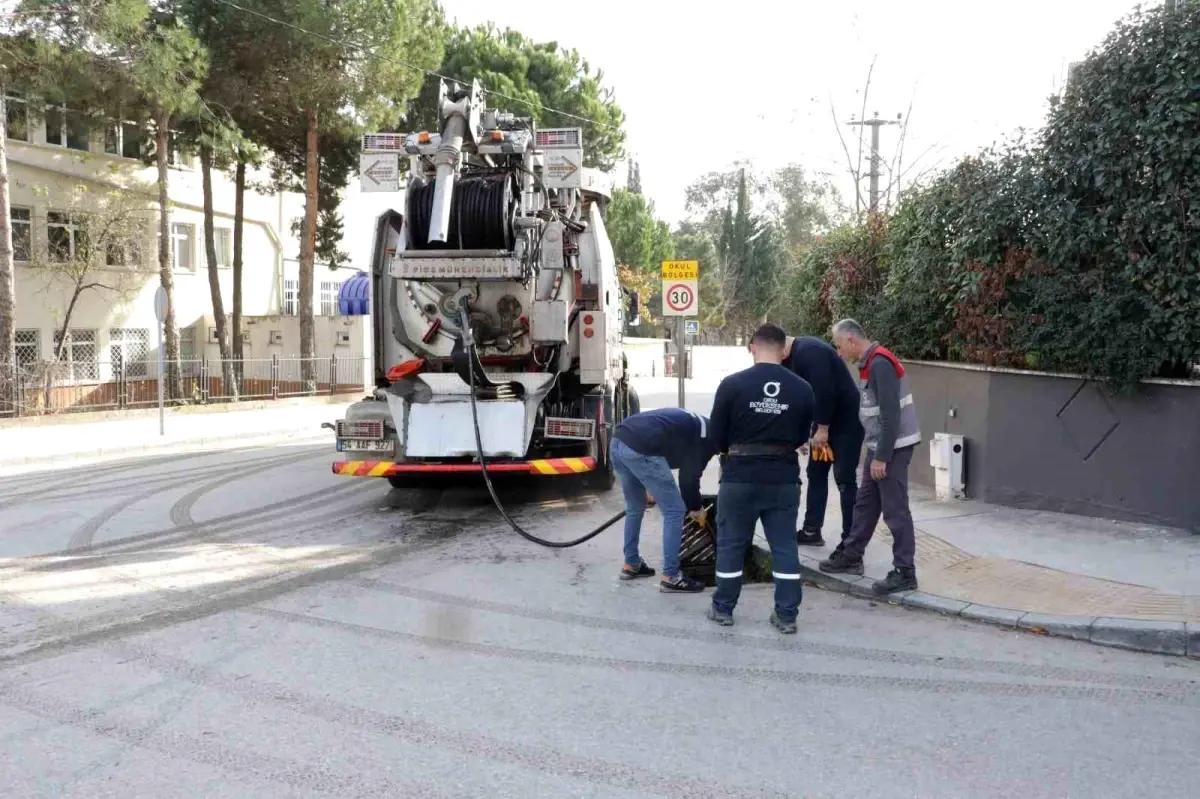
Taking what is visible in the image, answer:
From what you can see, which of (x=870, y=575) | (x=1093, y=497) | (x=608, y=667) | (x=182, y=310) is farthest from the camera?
(x=182, y=310)

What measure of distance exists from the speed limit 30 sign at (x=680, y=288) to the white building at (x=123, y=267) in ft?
47.4

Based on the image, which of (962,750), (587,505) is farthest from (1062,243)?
(962,750)

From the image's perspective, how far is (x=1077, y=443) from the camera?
28.3ft

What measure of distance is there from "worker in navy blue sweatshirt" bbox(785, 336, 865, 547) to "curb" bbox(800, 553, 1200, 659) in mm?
997

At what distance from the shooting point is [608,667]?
5238 mm

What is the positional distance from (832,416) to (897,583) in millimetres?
1406

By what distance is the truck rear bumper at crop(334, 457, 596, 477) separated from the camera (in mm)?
9195

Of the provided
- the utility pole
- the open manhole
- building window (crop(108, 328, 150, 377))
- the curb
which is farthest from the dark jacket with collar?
building window (crop(108, 328, 150, 377))

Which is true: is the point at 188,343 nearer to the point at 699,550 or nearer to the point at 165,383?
the point at 165,383

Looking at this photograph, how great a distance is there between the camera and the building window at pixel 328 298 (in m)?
40.2

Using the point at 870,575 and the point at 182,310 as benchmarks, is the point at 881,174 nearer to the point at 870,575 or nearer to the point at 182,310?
the point at 870,575

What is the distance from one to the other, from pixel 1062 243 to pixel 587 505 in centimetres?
507

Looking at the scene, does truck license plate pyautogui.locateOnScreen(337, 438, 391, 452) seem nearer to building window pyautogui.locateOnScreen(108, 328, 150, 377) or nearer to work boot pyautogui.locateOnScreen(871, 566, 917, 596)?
work boot pyautogui.locateOnScreen(871, 566, 917, 596)

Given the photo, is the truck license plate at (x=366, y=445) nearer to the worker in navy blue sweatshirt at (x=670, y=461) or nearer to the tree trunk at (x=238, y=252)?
the worker in navy blue sweatshirt at (x=670, y=461)
